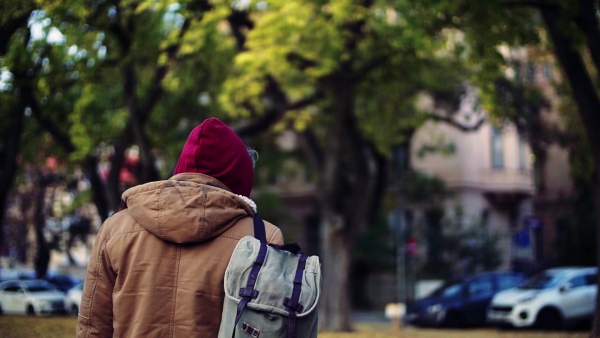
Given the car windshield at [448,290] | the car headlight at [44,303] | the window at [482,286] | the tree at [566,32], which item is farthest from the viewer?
the car headlight at [44,303]

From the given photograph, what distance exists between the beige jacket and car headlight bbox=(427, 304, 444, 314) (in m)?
22.6

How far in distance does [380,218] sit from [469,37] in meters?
22.1

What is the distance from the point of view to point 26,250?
143 ft

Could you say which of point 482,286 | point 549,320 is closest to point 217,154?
point 549,320

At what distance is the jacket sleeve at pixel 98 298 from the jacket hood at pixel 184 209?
190mm

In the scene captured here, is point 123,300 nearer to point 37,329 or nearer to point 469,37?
point 37,329

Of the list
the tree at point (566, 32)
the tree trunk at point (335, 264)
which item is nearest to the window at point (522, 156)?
the tree trunk at point (335, 264)

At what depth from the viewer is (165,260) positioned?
9.90 ft

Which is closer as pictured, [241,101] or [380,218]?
[241,101]

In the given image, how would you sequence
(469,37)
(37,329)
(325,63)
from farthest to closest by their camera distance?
(325,63) → (469,37) → (37,329)

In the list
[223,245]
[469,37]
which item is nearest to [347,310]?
[469,37]

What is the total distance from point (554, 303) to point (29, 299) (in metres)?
19.7

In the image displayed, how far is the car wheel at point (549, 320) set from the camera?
22.0 meters

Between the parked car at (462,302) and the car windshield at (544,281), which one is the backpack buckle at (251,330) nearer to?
the car windshield at (544,281)
